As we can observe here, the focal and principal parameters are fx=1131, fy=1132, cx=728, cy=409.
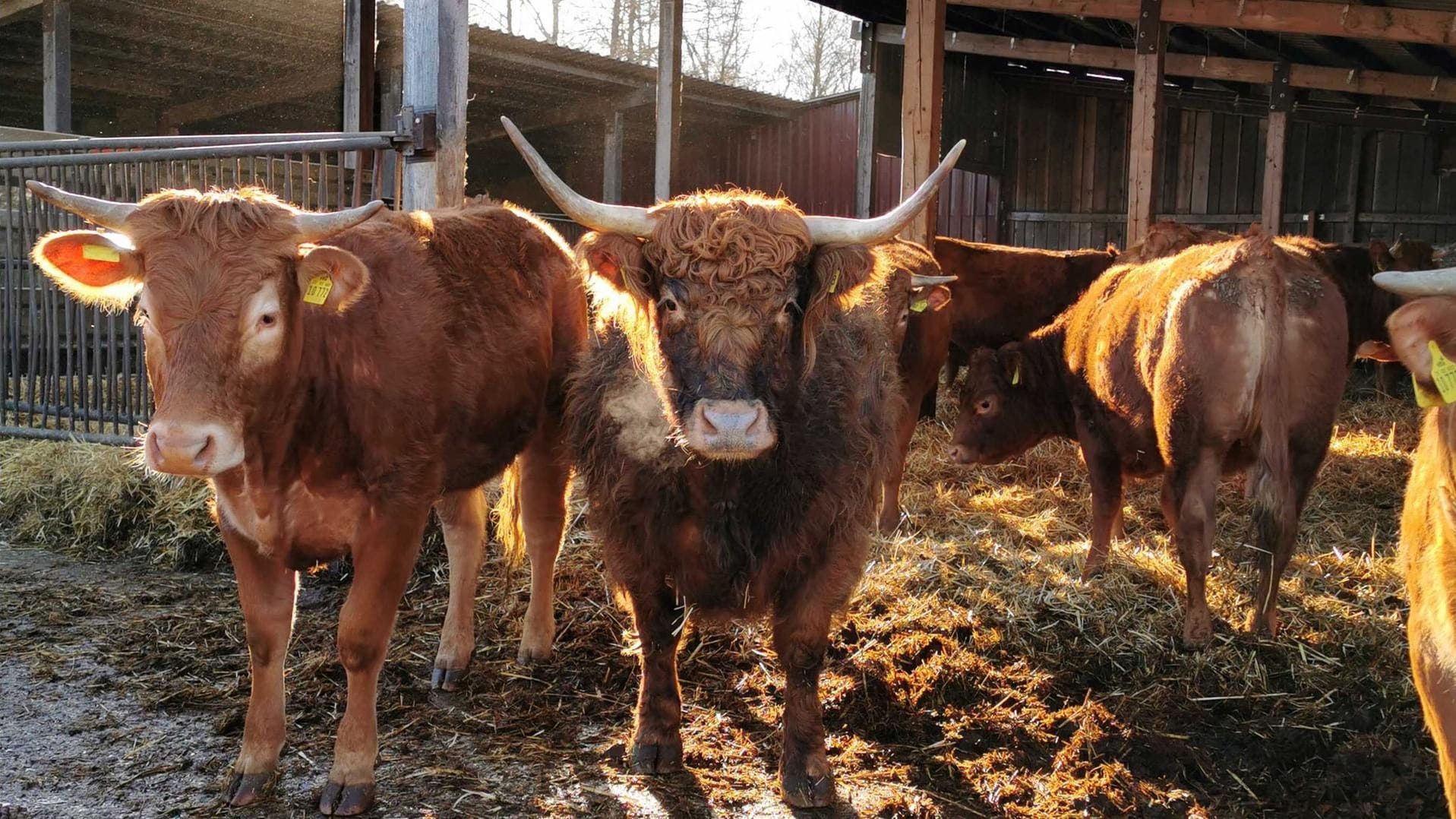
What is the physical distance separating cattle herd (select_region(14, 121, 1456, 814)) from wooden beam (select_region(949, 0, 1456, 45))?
5.81 m

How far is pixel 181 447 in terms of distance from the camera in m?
2.85

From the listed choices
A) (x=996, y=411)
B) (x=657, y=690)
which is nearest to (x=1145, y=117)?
(x=996, y=411)

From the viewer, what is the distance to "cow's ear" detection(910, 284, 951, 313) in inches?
284

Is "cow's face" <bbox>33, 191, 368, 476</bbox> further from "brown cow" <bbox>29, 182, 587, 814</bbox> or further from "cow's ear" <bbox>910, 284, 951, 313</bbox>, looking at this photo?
"cow's ear" <bbox>910, 284, 951, 313</bbox>

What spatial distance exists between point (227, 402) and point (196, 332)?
7.9 inches

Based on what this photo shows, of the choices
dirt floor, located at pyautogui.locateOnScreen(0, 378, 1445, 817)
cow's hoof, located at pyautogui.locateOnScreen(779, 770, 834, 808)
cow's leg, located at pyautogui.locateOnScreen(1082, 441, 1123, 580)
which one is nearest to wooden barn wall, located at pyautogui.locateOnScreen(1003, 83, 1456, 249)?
cow's leg, located at pyautogui.locateOnScreen(1082, 441, 1123, 580)

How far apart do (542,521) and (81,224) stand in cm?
433

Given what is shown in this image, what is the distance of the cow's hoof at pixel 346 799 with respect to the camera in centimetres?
328

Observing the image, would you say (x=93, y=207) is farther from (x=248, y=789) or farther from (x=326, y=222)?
(x=248, y=789)

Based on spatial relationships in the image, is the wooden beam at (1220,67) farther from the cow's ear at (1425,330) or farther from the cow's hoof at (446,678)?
the cow's ear at (1425,330)

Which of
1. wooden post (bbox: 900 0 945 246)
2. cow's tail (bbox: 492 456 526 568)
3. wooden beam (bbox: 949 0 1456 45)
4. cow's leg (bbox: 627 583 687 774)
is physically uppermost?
wooden beam (bbox: 949 0 1456 45)

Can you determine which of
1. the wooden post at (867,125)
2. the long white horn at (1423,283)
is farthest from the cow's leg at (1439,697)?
the wooden post at (867,125)

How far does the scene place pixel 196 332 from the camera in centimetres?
296

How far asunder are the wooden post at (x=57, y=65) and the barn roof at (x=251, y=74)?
75cm
